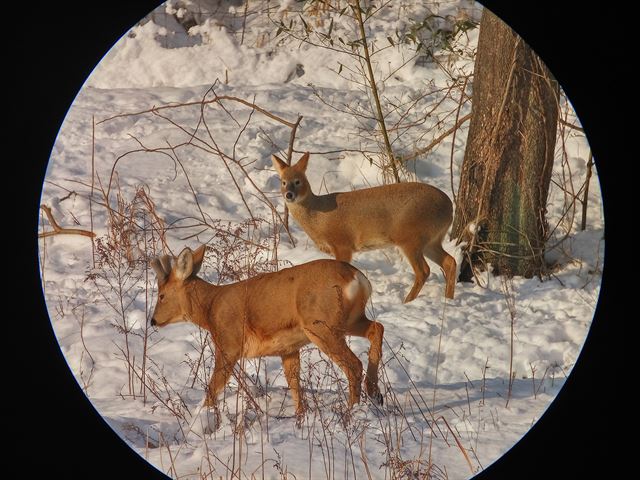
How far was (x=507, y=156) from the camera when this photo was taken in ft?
28.5

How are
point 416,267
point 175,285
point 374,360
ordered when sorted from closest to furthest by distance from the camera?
point 374,360 → point 175,285 → point 416,267

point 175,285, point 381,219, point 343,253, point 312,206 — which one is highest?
point 312,206

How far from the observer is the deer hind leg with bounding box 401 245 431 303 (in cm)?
857

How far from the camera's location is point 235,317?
589 cm

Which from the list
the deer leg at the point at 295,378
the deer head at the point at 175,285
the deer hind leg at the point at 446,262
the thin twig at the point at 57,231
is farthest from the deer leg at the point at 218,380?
the thin twig at the point at 57,231

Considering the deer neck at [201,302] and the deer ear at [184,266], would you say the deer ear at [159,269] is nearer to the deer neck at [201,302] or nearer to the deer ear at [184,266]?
the deer ear at [184,266]

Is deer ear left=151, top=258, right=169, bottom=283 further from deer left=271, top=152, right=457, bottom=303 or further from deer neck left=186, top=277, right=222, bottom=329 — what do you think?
deer left=271, top=152, right=457, bottom=303

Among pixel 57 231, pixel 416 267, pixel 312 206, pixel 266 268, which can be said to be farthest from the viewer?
pixel 57 231

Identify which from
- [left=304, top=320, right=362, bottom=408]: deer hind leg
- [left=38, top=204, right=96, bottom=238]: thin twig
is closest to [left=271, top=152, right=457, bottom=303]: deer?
[left=38, top=204, right=96, bottom=238]: thin twig

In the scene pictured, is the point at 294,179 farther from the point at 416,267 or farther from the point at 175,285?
the point at 175,285

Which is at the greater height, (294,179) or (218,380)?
(294,179)

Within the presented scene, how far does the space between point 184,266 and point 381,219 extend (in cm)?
294

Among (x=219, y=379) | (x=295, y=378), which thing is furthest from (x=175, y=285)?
(x=295, y=378)

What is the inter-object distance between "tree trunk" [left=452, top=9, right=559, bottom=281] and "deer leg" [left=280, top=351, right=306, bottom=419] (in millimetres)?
3206
